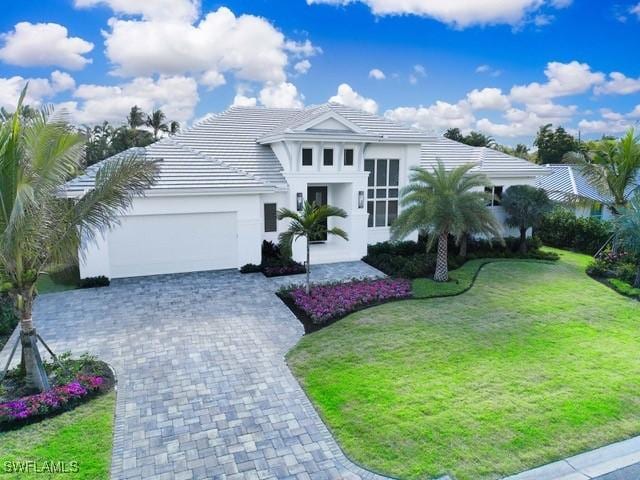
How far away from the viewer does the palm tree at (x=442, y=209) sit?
15352 mm

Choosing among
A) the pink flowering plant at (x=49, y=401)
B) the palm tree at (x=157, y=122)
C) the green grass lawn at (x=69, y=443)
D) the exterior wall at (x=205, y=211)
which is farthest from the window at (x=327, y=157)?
the palm tree at (x=157, y=122)

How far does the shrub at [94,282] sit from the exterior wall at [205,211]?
242 mm

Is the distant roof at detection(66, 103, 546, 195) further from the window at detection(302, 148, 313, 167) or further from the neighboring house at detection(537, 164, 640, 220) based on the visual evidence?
the neighboring house at detection(537, 164, 640, 220)

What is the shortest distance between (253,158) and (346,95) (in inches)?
395

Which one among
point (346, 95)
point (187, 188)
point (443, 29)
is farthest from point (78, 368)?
point (346, 95)

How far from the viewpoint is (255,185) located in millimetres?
16766

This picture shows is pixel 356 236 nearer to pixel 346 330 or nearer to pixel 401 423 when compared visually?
pixel 346 330

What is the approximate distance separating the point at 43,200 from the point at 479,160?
20720 mm

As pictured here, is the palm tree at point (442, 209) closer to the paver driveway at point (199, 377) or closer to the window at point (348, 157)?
the window at point (348, 157)

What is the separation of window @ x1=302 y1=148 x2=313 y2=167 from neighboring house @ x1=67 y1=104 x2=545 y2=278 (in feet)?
0.14

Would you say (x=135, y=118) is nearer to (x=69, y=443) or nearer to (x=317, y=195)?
(x=317, y=195)

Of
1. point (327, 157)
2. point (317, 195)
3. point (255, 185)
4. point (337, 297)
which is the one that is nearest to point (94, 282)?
point (255, 185)

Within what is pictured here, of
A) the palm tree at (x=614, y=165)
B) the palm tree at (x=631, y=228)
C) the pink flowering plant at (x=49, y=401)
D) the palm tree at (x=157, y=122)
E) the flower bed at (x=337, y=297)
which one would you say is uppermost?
the palm tree at (x=157, y=122)

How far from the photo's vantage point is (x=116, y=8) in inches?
618
